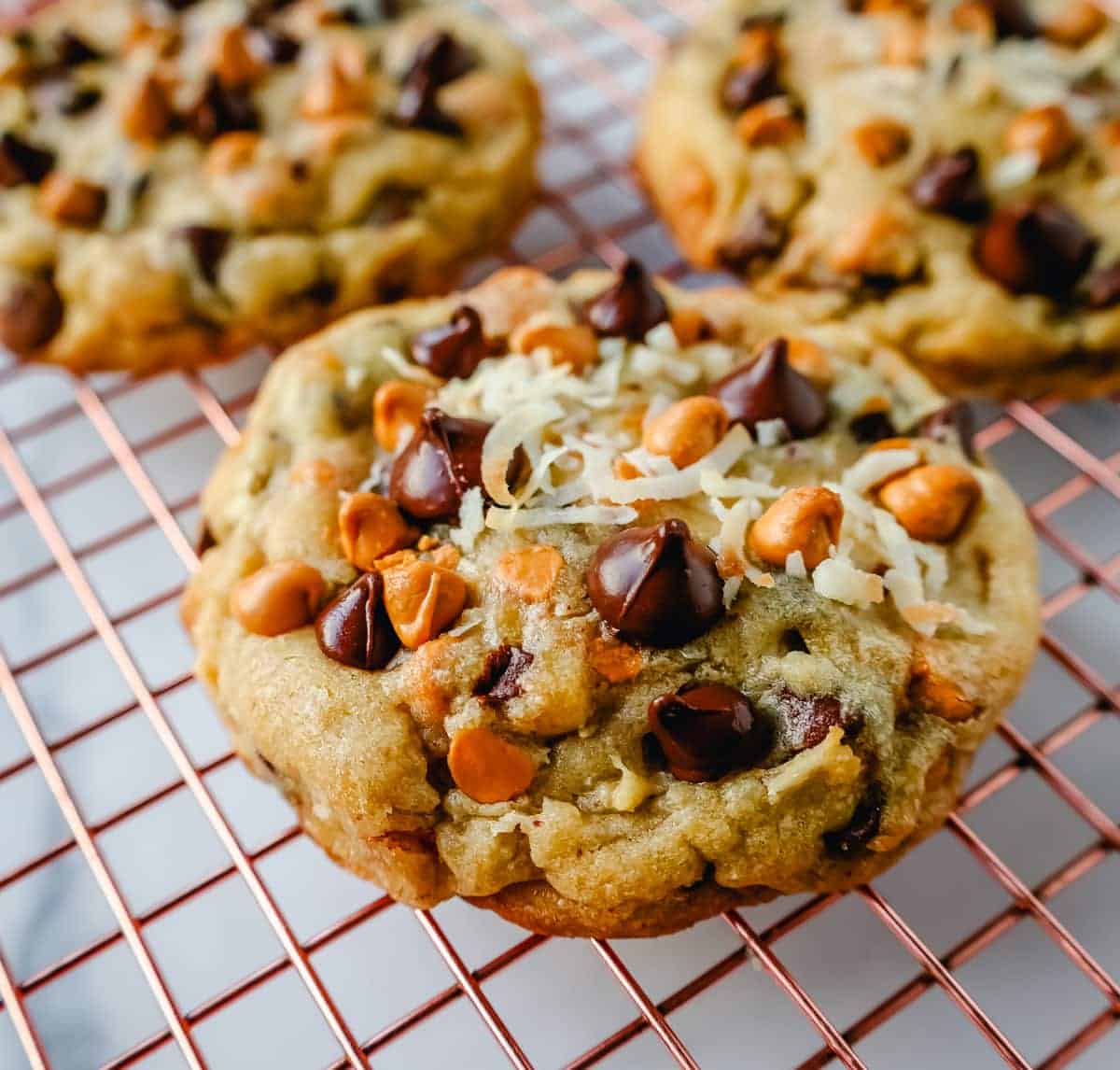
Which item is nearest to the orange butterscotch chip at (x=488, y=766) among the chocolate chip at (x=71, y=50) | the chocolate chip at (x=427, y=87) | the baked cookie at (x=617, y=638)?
the baked cookie at (x=617, y=638)

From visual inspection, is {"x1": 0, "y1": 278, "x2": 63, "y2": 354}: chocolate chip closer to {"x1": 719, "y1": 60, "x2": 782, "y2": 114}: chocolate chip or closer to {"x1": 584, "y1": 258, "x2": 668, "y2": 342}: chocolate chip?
{"x1": 584, "y1": 258, "x2": 668, "y2": 342}: chocolate chip

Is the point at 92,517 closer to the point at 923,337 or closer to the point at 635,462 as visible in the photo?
the point at 635,462

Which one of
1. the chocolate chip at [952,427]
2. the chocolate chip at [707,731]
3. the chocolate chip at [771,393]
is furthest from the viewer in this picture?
the chocolate chip at [952,427]

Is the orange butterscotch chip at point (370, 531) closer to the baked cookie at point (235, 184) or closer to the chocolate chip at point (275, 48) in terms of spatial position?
the baked cookie at point (235, 184)

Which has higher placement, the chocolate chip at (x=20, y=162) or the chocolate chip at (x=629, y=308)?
the chocolate chip at (x=20, y=162)

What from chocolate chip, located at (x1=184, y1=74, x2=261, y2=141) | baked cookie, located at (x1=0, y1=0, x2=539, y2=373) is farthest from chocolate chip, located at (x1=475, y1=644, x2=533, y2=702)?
chocolate chip, located at (x1=184, y1=74, x2=261, y2=141)

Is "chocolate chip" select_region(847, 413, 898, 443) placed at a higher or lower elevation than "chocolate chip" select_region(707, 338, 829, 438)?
lower
